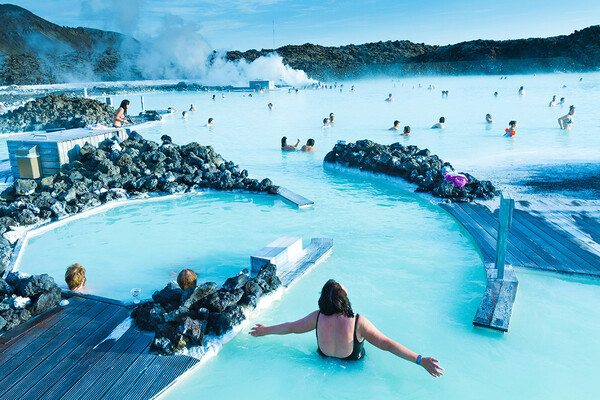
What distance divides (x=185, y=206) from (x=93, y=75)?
84.7m

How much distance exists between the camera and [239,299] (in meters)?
4.16

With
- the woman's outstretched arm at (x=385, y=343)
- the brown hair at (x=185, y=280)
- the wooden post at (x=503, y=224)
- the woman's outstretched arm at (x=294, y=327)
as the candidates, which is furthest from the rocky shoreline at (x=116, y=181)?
the woman's outstretched arm at (x=385, y=343)

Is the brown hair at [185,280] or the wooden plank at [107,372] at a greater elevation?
the brown hair at [185,280]

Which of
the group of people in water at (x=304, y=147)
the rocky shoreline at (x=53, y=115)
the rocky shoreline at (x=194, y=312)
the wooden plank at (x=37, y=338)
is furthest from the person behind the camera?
the rocky shoreline at (x=53, y=115)

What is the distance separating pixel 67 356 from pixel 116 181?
17.9ft

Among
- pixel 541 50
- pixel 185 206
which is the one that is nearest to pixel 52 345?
pixel 185 206

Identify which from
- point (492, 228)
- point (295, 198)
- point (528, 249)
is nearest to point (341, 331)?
point (528, 249)

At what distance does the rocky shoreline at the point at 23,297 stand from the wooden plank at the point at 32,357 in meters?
0.33

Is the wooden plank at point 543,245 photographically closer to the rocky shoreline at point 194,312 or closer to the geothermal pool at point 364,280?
the geothermal pool at point 364,280

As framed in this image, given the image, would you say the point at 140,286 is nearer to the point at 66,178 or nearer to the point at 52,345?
the point at 52,345

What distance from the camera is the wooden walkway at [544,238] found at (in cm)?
476

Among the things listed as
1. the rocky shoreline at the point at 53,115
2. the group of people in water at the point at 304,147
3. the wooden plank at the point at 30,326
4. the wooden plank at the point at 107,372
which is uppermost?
the rocky shoreline at the point at 53,115

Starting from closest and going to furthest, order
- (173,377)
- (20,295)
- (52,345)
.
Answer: (173,377) < (52,345) < (20,295)

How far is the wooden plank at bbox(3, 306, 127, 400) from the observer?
2973 mm
